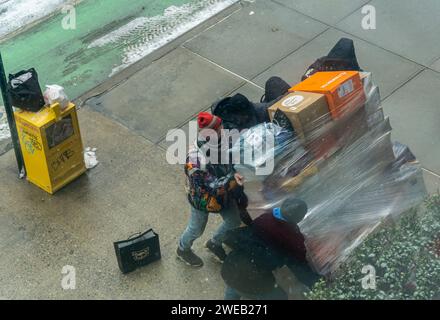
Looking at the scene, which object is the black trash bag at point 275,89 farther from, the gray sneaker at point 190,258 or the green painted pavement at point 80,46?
the green painted pavement at point 80,46

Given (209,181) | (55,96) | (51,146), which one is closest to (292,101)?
(209,181)

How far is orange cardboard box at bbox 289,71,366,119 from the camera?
5.96 meters

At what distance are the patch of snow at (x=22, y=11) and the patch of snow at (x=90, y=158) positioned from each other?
2697 mm

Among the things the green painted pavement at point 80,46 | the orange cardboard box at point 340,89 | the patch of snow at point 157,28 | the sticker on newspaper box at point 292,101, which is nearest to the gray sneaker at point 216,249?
the sticker on newspaper box at point 292,101

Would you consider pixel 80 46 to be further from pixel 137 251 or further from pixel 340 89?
pixel 340 89

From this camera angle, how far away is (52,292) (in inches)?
246

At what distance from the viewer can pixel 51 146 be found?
6.87 meters

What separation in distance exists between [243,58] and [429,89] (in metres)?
2.11

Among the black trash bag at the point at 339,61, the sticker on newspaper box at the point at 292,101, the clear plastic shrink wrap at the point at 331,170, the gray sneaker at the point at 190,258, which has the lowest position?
the gray sneaker at the point at 190,258

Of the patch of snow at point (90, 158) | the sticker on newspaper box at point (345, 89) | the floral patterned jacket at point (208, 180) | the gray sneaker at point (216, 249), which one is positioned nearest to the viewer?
the floral patterned jacket at point (208, 180)

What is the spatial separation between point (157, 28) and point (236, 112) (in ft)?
11.6

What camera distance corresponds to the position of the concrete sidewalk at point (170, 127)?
6.43 metres
